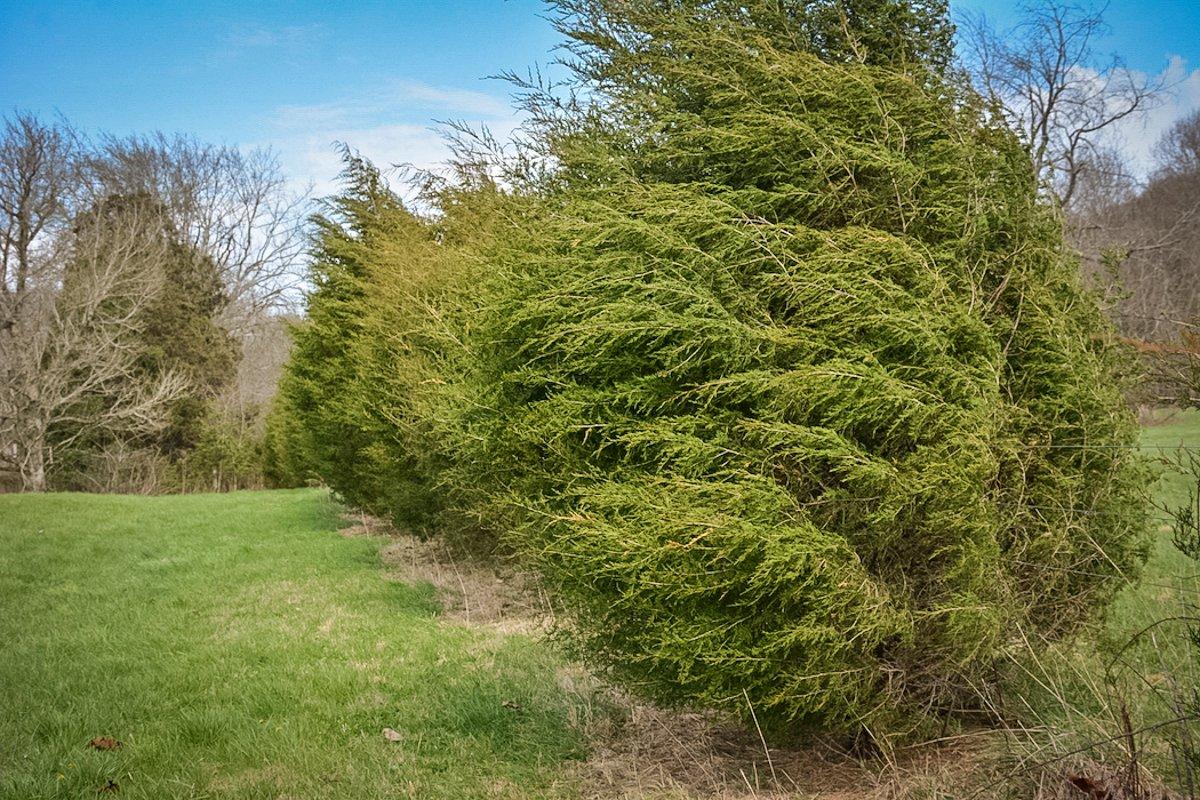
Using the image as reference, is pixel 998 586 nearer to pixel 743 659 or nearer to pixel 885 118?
pixel 743 659

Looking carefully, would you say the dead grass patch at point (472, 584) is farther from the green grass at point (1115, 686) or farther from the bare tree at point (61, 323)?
the bare tree at point (61, 323)

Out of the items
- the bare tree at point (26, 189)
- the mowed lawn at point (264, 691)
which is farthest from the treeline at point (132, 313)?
the mowed lawn at point (264, 691)

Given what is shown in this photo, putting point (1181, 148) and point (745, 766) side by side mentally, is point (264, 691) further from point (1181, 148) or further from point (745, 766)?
point (1181, 148)

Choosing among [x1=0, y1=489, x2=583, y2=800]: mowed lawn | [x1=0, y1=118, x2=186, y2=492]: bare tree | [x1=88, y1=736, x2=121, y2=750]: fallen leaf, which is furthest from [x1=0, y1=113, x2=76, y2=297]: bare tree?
[x1=88, y1=736, x2=121, y2=750]: fallen leaf

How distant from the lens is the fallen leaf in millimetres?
5301

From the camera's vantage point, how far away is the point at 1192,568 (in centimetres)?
749

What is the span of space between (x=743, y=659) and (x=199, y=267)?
3577cm

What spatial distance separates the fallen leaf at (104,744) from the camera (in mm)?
5301

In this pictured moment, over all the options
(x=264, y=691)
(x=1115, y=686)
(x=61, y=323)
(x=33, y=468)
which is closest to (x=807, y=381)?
(x=1115, y=686)

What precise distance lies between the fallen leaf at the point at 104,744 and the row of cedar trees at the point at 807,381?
114 inches

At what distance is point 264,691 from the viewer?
6555mm

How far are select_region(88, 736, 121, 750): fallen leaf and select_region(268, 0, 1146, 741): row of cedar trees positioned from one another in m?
2.89

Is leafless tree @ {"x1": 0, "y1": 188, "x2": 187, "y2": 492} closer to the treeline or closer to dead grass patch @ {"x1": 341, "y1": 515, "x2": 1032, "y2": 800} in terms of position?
the treeline

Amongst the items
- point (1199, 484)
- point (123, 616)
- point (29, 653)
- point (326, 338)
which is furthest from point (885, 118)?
point (326, 338)
